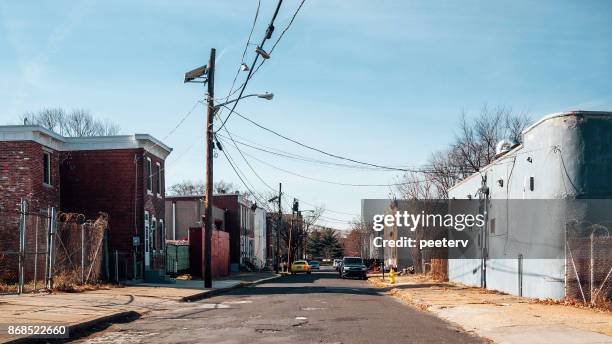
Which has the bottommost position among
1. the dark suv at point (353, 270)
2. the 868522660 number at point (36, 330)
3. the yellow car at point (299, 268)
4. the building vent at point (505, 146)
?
the yellow car at point (299, 268)

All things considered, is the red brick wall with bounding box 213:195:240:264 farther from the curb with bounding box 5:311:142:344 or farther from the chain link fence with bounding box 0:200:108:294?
the curb with bounding box 5:311:142:344

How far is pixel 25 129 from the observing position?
29.0 meters

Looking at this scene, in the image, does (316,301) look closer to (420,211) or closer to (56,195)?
(56,195)

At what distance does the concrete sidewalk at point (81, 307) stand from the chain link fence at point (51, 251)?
4.54ft

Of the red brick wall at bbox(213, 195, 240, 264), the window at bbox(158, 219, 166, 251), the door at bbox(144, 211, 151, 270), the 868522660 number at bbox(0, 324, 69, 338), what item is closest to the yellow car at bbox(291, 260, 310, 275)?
the red brick wall at bbox(213, 195, 240, 264)

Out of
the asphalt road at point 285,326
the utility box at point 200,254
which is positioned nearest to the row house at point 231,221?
the utility box at point 200,254

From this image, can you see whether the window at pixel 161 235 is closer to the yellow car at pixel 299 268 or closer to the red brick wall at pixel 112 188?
the red brick wall at pixel 112 188

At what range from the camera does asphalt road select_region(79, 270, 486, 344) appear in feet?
39.2

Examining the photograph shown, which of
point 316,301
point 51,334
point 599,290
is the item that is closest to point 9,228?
point 316,301

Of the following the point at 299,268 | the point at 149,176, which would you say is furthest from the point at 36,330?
the point at 299,268

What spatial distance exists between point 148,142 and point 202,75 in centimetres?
706

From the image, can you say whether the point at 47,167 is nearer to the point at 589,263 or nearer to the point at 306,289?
the point at 306,289

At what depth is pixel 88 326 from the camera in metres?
13.2

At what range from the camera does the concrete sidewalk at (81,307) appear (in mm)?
13103
